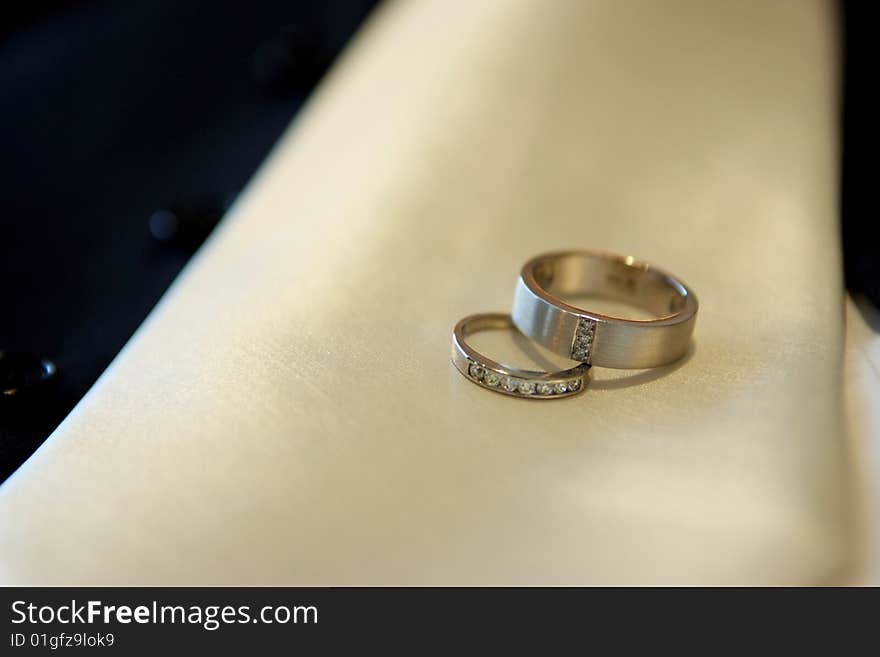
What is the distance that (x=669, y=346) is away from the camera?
1.76 ft

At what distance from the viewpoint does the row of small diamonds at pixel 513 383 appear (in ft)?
1.65

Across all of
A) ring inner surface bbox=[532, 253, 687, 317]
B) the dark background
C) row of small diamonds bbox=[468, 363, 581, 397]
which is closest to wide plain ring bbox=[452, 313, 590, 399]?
row of small diamonds bbox=[468, 363, 581, 397]

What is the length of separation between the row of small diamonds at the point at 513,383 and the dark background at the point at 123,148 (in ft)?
0.76

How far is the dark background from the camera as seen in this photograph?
2.02 feet

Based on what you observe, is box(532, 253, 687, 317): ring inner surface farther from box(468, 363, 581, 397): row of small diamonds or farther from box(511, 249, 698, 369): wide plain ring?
box(468, 363, 581, 397): row of small diamonds

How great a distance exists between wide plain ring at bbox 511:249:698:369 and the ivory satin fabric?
16mm

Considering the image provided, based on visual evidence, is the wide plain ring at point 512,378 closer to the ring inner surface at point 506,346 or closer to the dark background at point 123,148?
the ring inner surface at point 506,346

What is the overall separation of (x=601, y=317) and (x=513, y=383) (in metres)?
0.07

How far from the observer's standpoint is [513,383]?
20.0 inches

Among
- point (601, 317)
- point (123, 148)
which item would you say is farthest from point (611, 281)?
point (123, 148)

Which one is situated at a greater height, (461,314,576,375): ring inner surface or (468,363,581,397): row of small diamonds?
(468,363,581,397): row of small diamonds

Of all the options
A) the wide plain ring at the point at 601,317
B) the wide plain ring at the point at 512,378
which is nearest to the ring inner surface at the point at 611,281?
the wide plain ring at the point at 601,317

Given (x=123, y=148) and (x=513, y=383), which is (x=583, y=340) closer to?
(x=513, y=383)
